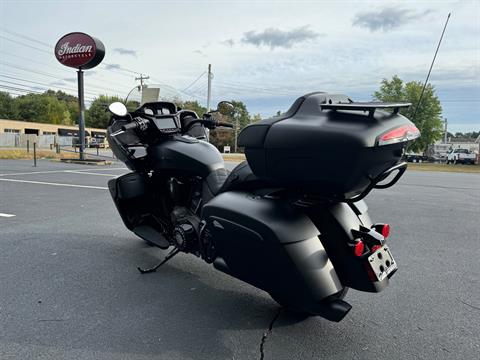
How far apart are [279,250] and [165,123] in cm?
183

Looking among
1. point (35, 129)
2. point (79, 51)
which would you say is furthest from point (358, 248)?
point (35, 129)

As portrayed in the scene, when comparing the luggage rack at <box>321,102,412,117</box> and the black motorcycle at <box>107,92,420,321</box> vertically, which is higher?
the luggage rack at <box>321,102,412,117</box>

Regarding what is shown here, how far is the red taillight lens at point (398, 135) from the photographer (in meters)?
1.59

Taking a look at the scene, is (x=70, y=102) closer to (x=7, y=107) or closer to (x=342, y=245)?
(x=7, y=107)

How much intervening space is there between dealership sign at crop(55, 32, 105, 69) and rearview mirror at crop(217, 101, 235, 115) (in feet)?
44.3

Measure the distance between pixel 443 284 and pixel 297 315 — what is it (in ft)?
4.72

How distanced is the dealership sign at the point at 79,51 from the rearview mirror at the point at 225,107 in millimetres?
13512

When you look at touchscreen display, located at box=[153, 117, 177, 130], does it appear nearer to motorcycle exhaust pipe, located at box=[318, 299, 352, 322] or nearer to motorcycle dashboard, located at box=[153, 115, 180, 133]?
motorcycle dashboard, located at box=[153, 115, 180, 133]

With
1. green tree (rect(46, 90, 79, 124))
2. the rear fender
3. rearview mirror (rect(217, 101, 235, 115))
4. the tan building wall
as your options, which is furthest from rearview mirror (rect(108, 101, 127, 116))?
green tree (rect(46, 90, 79, 124))

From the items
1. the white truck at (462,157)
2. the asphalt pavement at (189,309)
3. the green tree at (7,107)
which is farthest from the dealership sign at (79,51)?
the green tree at (7,107)

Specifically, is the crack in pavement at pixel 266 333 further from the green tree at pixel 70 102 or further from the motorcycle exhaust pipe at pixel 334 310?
the green tree at pixel 70 102

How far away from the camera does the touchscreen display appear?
3135 mm

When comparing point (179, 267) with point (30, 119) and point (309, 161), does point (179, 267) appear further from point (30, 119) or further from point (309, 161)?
point (30, 119)

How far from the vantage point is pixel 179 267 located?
3201 mm
